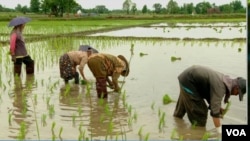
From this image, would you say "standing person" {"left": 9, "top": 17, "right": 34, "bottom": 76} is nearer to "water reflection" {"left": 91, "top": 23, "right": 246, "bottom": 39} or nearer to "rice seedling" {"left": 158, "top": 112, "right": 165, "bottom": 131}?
"rice seedling" {"left": 158, "top": 112, "right": 165, "bottom": 131}

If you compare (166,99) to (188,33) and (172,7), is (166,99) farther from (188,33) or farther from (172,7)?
(172,7)

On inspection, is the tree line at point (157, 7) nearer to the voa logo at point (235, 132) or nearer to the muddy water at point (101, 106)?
the muddy water at point (101, 106)

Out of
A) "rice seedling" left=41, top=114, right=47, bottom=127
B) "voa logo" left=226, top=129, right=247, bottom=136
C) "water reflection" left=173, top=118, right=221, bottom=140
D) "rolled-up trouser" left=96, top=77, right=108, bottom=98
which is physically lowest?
"water reflection" left=173, top=118, right=221, bottom=140

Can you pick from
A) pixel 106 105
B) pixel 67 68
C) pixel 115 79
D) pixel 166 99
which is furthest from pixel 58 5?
pixel 106 105

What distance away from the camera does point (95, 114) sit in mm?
4934

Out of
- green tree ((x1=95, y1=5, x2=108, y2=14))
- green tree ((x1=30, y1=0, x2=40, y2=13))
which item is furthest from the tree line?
green tree ((x1=95, y1=5, x2=108, y2=14))

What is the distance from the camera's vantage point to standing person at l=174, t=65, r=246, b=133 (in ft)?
13.3

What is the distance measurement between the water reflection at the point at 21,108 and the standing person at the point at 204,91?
1773 millimetres

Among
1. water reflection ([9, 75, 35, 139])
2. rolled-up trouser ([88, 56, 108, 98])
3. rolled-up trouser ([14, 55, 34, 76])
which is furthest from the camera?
rolled-up trouser ([14, 55, 34, 76])

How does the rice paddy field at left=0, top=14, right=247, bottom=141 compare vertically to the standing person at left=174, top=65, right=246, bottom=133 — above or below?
below

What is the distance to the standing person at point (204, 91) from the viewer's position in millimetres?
4066

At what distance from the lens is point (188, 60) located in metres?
9.98

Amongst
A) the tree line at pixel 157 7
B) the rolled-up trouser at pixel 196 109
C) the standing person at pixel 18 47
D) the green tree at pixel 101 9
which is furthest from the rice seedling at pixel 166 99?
the green tree at pixel 101 9

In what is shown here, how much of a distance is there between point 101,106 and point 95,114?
1.31ft
